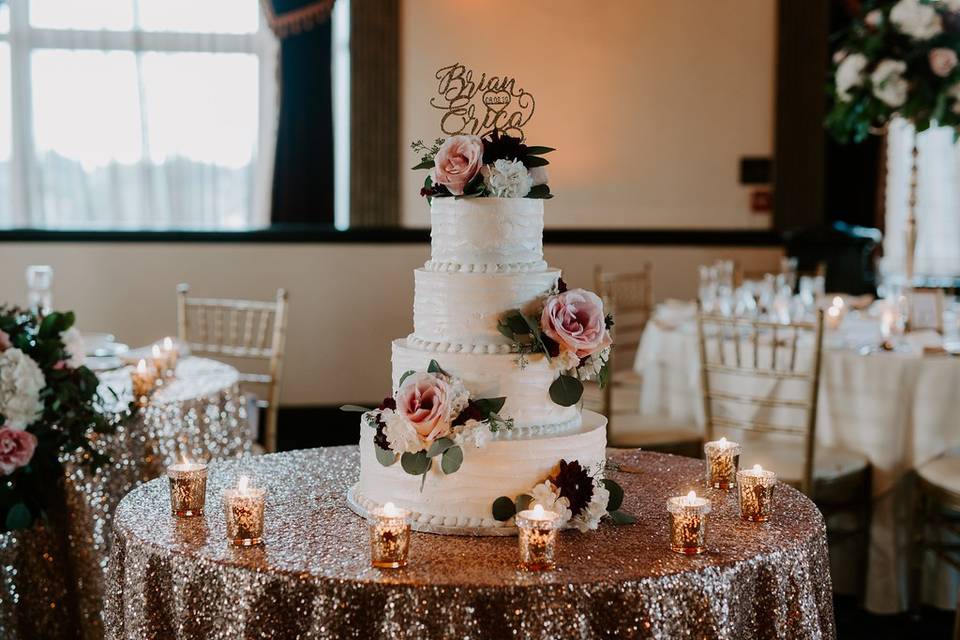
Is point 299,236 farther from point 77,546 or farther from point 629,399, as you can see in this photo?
point 77,546

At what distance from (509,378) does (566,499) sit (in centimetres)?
21

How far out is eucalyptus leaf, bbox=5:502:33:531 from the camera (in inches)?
94.8

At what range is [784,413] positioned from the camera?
4.02 meters

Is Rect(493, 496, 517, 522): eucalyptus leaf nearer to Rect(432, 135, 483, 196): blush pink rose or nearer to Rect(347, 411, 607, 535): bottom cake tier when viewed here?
Rect(347, 411, 607, 535): bottom cake tier

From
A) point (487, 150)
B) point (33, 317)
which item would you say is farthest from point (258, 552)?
point (33, 317)

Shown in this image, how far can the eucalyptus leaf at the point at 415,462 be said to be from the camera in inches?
68.4

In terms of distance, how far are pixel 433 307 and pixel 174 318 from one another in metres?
4.56

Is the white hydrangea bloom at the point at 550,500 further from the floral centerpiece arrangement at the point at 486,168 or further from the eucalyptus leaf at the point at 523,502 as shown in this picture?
the floral centerpiece arrangement at the point at 486,168

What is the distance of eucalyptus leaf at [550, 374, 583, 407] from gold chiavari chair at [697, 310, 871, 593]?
1.80 metres

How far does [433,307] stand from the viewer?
1.90 meters

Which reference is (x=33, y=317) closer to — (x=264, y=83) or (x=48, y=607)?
(x=48, y=607)

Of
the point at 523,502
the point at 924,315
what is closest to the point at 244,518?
the point at 523,502

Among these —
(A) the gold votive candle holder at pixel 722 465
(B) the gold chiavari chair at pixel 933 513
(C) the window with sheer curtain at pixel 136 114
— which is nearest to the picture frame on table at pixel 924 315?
(B) the gold chiavari chair at pixel 933 513

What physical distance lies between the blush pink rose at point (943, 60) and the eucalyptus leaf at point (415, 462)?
3460 mm
